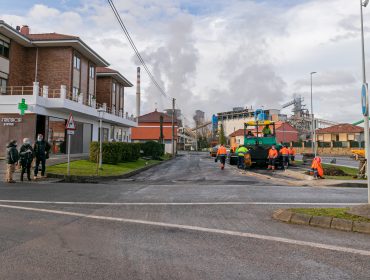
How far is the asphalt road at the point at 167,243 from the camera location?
4.40 m

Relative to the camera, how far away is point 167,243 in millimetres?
5676

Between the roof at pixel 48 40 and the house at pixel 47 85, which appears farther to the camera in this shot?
the roof at pixel 48 40

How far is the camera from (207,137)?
12212 cm

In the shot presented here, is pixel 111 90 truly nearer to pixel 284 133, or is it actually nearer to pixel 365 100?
pixel 365 100

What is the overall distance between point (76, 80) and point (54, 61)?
2608mm

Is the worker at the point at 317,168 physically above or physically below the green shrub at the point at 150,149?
below

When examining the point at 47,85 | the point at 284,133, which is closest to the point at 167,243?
the point at 47,85

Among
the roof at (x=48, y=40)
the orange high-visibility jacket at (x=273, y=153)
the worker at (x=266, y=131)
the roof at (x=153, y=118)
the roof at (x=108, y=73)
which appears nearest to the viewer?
the orange high-visibility jacket at (x=273, y=153)

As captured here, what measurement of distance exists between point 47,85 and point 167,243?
28.8 m

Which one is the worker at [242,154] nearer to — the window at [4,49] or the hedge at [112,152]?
the hedge at [112,152]

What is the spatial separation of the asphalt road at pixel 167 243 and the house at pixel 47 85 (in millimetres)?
16769

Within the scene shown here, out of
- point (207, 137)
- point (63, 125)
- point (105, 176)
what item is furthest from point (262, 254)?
point (207, 137)

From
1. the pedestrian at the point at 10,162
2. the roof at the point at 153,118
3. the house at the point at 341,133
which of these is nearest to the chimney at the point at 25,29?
the pedestrian at the point at 10,162

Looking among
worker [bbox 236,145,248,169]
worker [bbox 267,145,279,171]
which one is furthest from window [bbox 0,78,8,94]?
worker [bbox 267,145,279,171]
